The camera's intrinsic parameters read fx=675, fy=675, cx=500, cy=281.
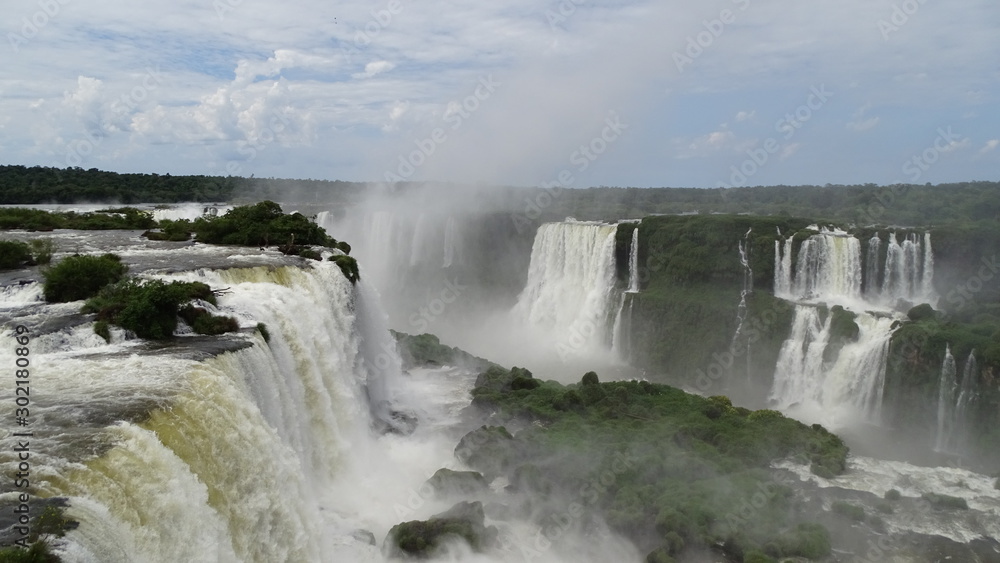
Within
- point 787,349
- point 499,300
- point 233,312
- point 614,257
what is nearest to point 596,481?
point 233,312

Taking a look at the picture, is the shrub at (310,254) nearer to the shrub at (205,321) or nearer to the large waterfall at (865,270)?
the shrub at (205,321)

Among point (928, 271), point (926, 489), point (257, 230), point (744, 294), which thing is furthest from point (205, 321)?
point (928, 271)

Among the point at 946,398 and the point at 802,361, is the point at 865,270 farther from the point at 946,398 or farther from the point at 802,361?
the point at 946,398

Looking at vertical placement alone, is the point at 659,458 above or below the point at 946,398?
below

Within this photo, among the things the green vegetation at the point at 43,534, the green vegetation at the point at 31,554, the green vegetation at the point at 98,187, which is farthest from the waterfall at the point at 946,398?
the green vegetation at the point at 98,187

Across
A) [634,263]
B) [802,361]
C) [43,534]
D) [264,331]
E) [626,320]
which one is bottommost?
[802,361]

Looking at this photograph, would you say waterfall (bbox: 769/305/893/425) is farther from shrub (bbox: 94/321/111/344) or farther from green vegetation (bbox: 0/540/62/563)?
green vegetation (bbox: 0/540/62/563)

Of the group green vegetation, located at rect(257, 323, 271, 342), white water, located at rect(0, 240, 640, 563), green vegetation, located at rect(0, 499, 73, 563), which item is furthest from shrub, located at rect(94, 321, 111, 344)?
green vegetation, located at rect(0, 499, 73, 563)
